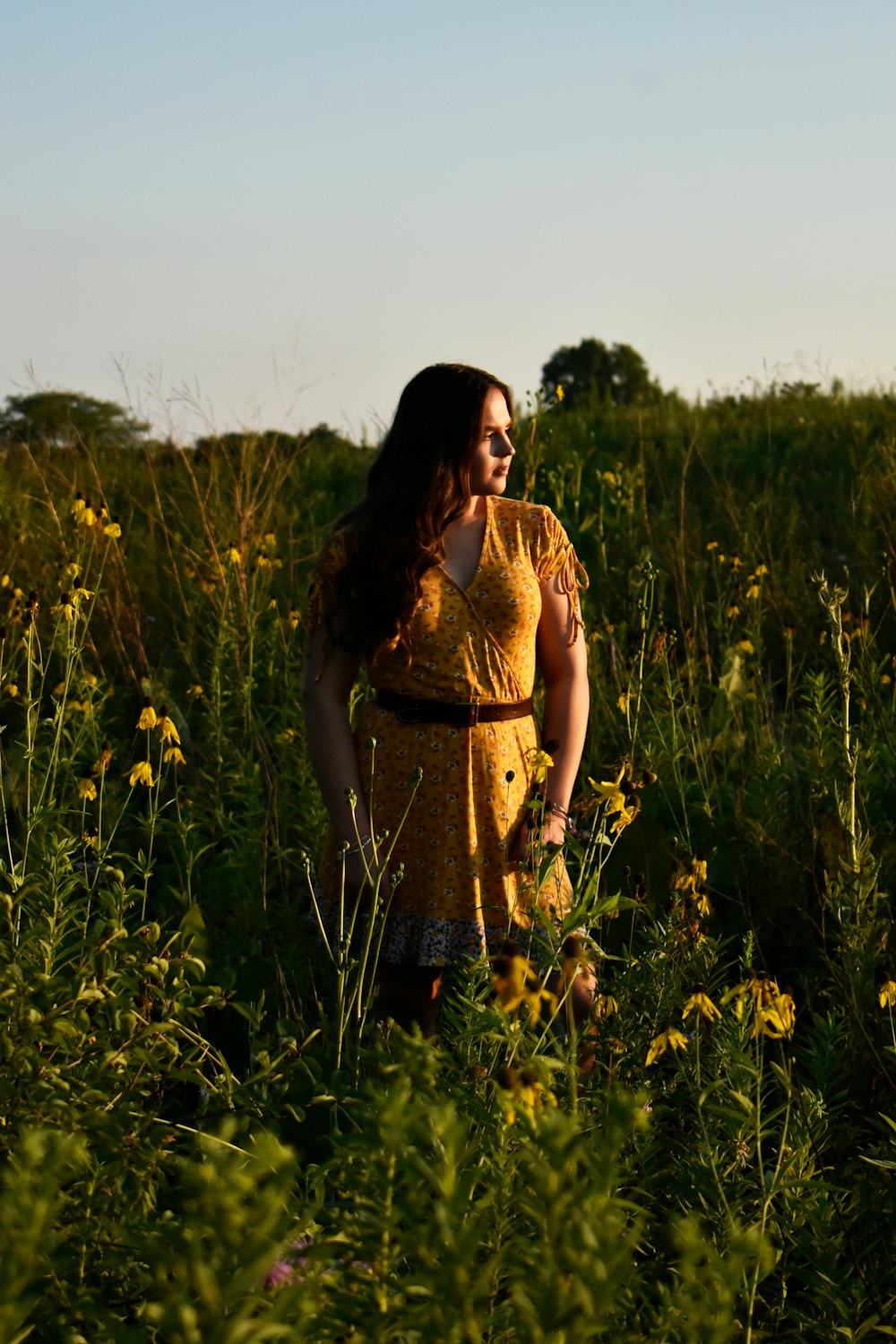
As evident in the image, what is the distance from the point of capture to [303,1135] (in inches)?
87.0

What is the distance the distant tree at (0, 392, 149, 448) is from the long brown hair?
13.7ft

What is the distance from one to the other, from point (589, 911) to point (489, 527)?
117 cm

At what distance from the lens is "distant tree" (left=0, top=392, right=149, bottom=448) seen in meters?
7.16

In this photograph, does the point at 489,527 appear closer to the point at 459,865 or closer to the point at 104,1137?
the point at 459,865

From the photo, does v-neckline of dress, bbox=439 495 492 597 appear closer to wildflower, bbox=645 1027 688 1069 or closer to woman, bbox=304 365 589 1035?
woman, bbox=304 365 589 1035

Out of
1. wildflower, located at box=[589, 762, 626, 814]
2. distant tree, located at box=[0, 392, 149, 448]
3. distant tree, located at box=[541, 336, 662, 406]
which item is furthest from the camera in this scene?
distant tree, located at box=[541, 336, 662, 406]

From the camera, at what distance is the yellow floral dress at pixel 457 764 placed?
2623 mm

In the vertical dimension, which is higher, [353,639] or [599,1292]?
[353,639]

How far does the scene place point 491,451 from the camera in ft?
8.97

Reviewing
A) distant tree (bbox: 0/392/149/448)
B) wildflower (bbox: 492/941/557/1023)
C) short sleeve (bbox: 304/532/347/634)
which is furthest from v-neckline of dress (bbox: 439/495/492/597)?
distant tree (bbox: 0/392/149/448)

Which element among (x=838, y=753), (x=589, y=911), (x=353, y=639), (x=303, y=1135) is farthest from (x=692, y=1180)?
(x=838, y=753)

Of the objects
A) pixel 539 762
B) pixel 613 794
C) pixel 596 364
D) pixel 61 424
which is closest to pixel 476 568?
pixel 539 762

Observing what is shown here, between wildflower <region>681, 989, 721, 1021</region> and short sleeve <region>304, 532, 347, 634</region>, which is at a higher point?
short sleeve <region>304, 532, 347, 634</region>

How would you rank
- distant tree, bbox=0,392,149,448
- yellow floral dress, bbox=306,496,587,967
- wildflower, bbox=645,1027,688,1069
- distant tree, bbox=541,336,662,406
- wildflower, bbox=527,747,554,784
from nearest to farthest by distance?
wildflower, bbox=645,1027,688,1069
wildflower, bbox=527,747,554,784
yellow floral dress, bbox=306,496,587,967
distant tree, bbox=0,392,149,448
distant tree, bbox=541,336,662,406
